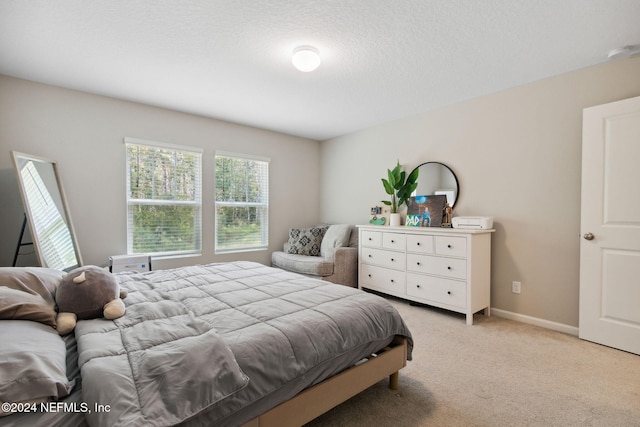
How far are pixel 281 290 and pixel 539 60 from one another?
2817 millimetres

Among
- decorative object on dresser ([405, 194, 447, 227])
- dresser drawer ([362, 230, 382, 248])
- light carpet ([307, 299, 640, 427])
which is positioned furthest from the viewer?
dresser drawer ([362, 230, 382, 248])

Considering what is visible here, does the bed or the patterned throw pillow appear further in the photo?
the patterned throw pillow

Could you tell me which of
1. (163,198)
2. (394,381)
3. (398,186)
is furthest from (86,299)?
(398,186)

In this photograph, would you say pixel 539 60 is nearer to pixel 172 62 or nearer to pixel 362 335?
pixel 362 335

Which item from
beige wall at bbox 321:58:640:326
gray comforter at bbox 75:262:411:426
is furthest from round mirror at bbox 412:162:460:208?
gray comforter at bbox 75:262:411:426

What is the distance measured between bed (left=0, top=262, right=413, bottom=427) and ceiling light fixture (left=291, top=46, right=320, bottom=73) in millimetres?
1727

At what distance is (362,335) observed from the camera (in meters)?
1.57

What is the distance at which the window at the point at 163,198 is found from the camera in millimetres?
3465

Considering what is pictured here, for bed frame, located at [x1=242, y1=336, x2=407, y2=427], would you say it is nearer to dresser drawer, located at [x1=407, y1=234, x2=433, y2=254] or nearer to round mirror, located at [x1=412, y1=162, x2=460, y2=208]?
dresser drawer, located at [x1=407, y1=234, x2=433, y2=254]

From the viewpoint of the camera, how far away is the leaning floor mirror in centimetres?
248

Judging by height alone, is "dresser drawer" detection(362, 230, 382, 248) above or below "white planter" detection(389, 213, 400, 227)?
below

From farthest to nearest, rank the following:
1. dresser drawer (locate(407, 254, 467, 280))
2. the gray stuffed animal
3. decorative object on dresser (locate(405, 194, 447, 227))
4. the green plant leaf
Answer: the green plant leaf
decorative object on dresser (locate(405, 194, 447, 227))
dresser drawer (locate(407, 254, 467, 280))
the gray stuffed animal

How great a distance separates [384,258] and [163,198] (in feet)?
9.49

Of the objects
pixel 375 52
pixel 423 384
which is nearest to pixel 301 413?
pixel 423 384
